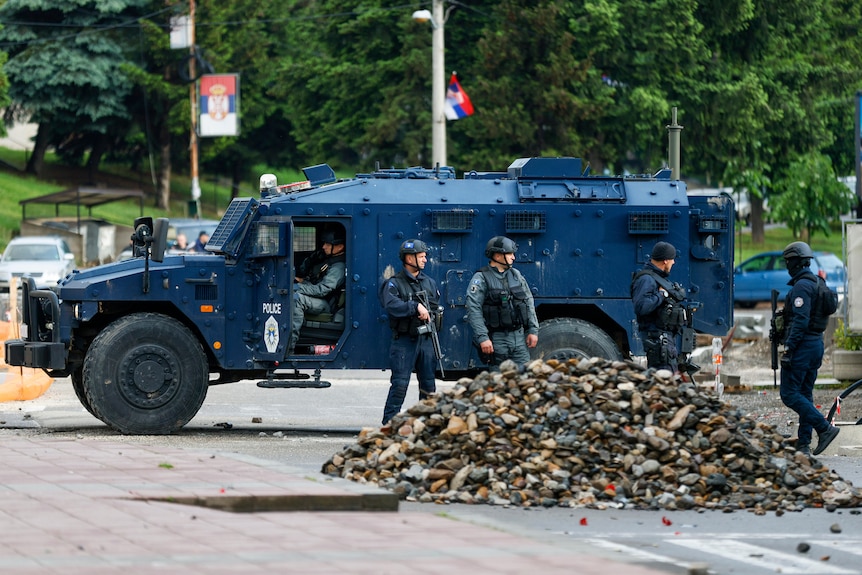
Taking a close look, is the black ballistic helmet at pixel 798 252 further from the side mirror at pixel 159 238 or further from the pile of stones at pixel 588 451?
the side mirror at pixel 159 238

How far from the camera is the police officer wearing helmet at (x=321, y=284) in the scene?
47.1 feet

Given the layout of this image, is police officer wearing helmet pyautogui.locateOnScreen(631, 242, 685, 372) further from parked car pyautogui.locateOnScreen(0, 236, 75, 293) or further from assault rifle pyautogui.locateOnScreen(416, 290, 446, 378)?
parked car pyautogui.locateOnScreen(0, 236, 75, 293)

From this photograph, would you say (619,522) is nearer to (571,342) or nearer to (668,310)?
(668,310)

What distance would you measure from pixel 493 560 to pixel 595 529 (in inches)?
79.8

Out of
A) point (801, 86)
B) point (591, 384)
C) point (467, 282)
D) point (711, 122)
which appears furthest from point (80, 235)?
point (591, 384)

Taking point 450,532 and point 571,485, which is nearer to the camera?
point 450,532

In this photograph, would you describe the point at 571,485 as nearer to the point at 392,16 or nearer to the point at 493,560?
the point at 493,560

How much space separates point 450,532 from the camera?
838 centimetres

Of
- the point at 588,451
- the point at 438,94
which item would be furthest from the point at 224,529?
the point at 438,94

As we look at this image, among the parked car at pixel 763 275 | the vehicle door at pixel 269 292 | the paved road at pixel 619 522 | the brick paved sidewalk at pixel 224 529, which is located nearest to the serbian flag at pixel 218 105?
the parked car at pixel 763 275

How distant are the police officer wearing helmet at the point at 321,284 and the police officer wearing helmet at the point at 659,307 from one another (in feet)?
8.98

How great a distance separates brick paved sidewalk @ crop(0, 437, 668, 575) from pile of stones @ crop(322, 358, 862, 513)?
97 cm

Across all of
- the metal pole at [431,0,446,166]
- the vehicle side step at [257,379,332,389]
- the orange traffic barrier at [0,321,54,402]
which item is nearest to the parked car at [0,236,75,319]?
the metal pole at [431,0,446,166]

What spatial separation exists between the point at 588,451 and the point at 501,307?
2860mm
